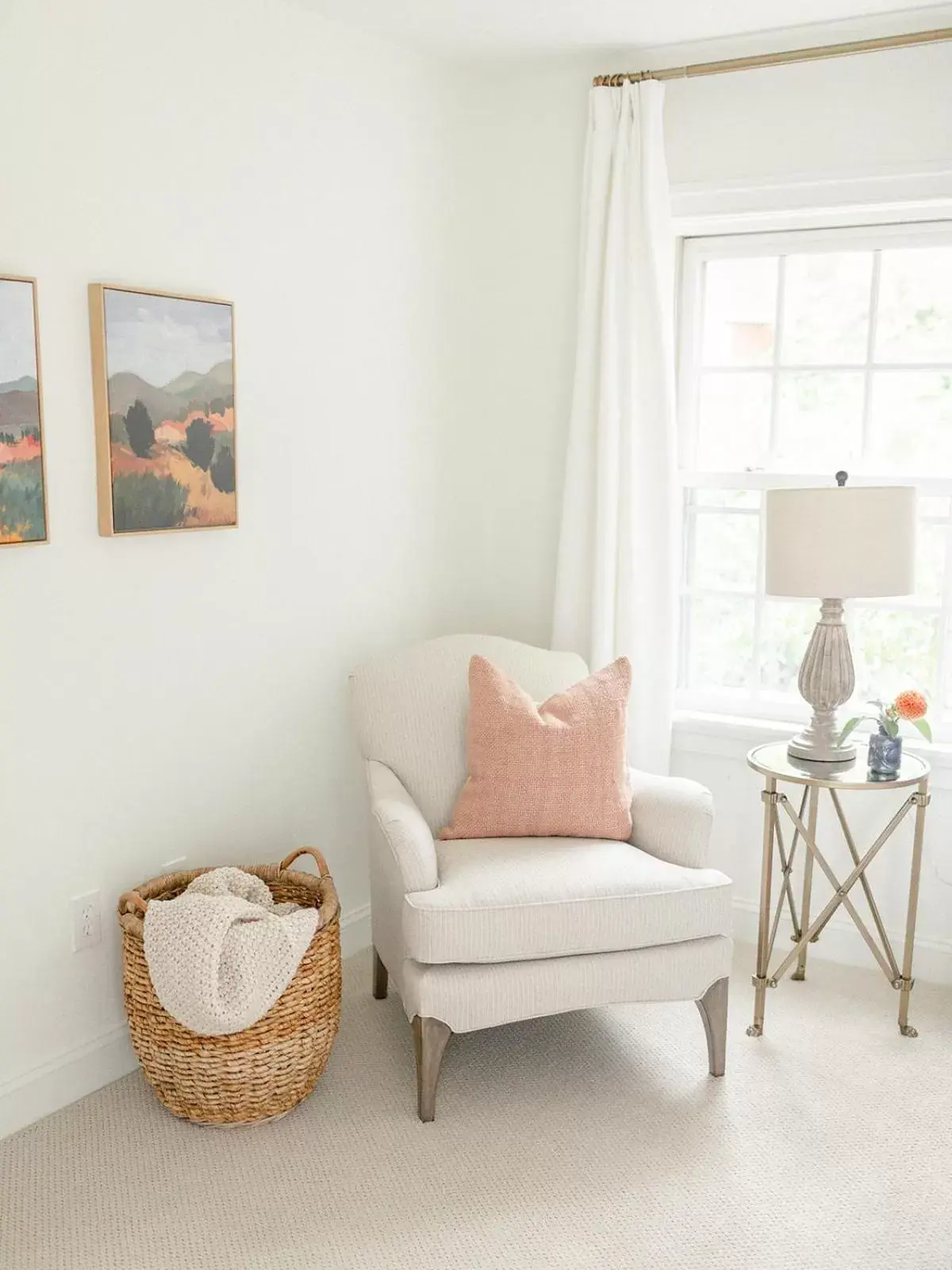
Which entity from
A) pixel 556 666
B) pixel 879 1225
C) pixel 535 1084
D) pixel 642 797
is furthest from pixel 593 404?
pixel 879 1225

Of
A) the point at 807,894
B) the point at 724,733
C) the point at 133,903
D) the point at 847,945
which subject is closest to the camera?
the point at 133,903

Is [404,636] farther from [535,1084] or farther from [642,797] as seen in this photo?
[535,1084]

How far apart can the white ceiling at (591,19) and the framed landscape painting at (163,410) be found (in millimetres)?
917

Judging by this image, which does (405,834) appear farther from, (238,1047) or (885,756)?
(885,756)

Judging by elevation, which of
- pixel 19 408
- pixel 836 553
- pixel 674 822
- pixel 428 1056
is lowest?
pixel 428 1056

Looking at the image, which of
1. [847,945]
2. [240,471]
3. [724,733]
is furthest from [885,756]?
[240,471]

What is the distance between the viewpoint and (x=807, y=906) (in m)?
3.15

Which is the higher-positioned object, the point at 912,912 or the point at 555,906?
the point at 555,906

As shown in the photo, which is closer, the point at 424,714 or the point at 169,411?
the point at 169,411

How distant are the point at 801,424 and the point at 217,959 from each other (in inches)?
87.9

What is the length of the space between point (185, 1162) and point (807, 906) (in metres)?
1.73

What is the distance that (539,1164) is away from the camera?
237cm

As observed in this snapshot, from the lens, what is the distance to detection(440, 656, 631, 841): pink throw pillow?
278 cm

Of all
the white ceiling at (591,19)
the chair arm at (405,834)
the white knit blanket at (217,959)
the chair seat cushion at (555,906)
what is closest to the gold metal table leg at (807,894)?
the chair seat cushion at (555,906)
